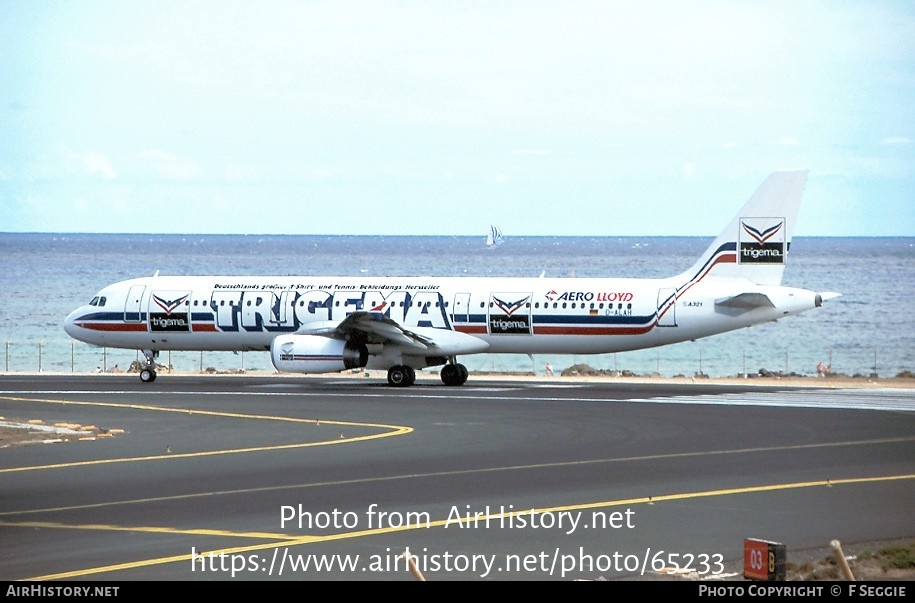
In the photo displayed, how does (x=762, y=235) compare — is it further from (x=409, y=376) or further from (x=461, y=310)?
(x=409, y=376)

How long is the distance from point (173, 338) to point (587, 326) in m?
14.6

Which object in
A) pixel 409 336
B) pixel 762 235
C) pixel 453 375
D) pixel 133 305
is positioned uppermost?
pixel 762 235

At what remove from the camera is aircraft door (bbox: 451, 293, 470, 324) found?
4929 cm

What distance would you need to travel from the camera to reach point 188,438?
32.5m

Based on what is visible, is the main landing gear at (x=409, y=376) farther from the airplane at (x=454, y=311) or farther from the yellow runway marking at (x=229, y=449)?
the yellow runway marking at (x=229, y=449)

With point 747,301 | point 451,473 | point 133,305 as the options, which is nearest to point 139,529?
point 451,473

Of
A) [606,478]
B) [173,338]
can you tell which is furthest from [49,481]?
[173,338]

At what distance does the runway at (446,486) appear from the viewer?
18.0m

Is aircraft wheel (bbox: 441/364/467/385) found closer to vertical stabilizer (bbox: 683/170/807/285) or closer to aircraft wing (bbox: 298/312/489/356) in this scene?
aircraft wing (bbox: 298/312/489/356)

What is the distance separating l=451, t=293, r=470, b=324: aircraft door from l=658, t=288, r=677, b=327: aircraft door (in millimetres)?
6285

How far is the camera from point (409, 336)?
160 ft

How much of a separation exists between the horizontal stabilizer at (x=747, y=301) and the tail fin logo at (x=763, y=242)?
5.39 feet

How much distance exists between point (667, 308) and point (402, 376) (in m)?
8.90
